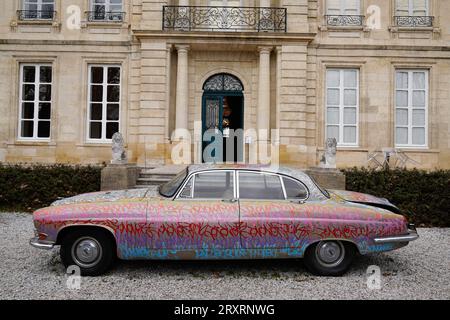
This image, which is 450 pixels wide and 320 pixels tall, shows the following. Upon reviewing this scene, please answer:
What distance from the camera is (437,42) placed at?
44.7 ft

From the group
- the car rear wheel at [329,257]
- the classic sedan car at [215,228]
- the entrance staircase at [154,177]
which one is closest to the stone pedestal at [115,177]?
the entrance staircase at [154,177]

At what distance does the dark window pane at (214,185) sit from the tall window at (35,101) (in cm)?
1122

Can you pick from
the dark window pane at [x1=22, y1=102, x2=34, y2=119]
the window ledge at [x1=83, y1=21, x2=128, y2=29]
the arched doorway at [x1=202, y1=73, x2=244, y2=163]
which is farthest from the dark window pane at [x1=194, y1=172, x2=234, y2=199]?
the dark window pane at [x1=22, y1=102, x2=34, y2=119]

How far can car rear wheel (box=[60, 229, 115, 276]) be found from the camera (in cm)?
475

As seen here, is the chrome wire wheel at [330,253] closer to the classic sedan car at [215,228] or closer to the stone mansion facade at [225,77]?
the classic sedan car at [215,228]

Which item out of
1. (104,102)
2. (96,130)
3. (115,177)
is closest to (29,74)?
(104,102)

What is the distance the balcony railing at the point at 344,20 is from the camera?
1370 centimetres

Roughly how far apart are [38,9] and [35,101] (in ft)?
12.2

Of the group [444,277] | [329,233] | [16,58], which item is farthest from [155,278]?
[16,58]

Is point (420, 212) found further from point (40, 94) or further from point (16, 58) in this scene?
point (16, 58)

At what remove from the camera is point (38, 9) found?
14.0 m

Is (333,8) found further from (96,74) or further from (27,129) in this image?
(27,129)

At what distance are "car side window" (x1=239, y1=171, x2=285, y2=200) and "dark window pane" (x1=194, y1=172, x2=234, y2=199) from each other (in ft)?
0.56

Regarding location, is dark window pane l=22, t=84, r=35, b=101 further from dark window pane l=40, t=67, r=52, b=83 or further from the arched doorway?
the arched doorway
